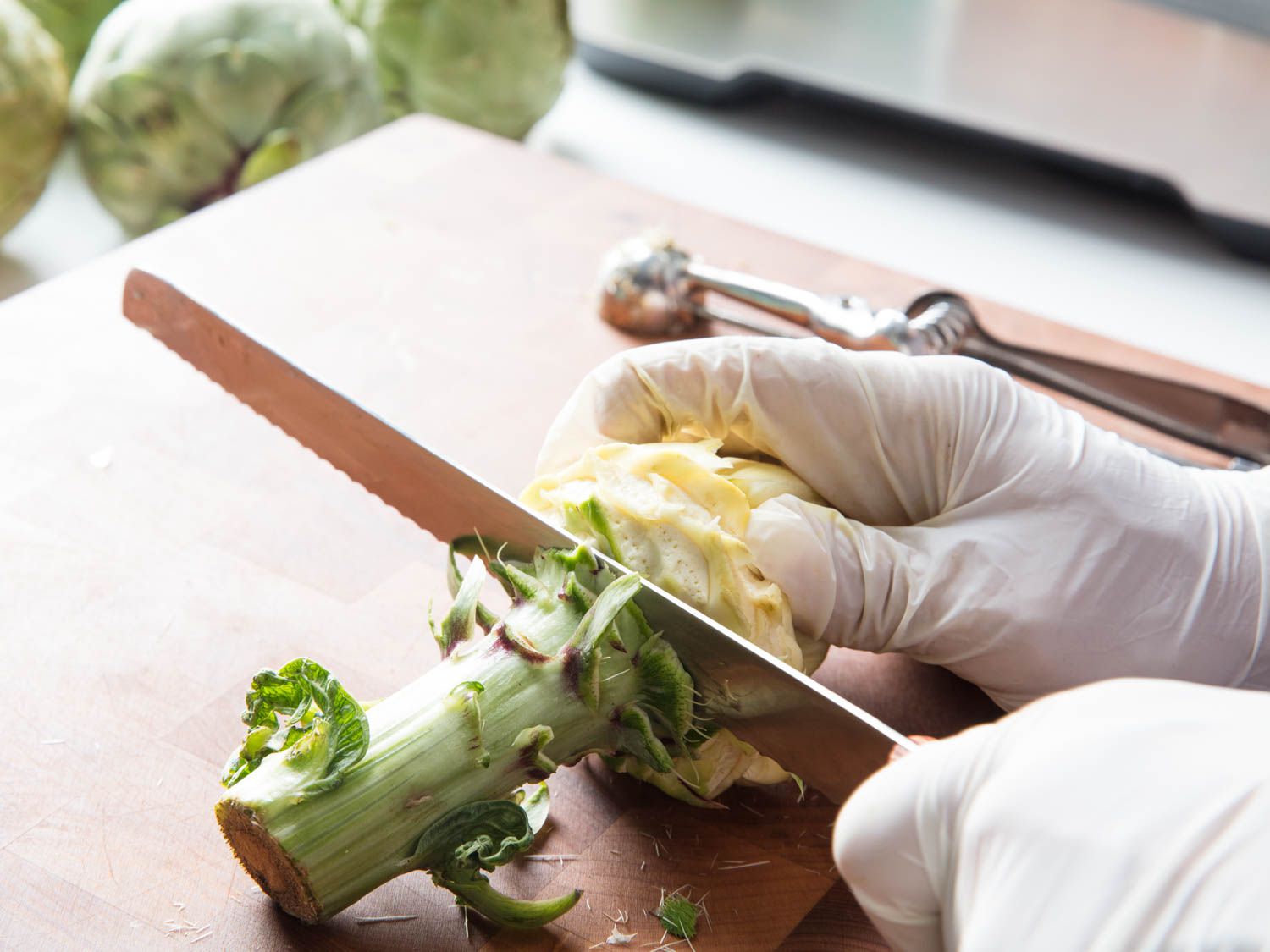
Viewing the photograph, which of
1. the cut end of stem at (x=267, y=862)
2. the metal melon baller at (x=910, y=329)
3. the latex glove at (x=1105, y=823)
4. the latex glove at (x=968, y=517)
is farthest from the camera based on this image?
the metal melon baller at (x=910, y=329)

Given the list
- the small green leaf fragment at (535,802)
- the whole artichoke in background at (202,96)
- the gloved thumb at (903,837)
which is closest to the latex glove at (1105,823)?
the gloved thumb at (903,837)

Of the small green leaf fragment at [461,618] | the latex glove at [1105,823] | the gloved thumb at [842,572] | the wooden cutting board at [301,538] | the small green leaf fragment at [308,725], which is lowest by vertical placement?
the wooden cutting board at [301,538]

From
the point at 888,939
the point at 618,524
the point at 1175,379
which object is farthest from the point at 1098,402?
the point at 888,939

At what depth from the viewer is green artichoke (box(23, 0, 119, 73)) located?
2.77m

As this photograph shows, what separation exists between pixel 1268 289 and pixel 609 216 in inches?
62.0

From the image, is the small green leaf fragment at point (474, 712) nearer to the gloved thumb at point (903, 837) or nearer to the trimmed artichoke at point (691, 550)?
the trimmed artichoke at point (691, 550)

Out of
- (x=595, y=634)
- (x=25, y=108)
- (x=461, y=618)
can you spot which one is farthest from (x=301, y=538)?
(x=25, y=108)

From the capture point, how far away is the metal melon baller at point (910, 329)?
168cm

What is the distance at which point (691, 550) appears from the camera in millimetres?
1170

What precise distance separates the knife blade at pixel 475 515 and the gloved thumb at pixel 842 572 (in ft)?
0.29

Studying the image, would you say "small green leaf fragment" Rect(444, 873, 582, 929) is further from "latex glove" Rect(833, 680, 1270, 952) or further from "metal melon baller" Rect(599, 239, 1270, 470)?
"metal melon baller" Rect(599, 239, 1270, 470)

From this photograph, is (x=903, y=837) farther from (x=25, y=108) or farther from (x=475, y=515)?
(x=25, y=108)

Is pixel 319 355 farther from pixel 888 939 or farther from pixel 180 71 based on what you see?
pixel 888 939

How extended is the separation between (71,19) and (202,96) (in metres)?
0.73
